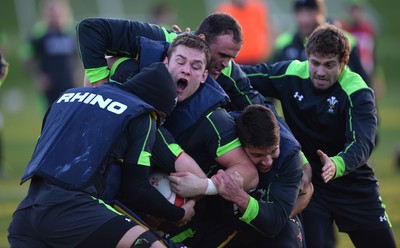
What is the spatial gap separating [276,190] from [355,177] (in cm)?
125

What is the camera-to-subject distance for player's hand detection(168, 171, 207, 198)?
228 inches

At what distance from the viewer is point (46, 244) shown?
17.2 feet

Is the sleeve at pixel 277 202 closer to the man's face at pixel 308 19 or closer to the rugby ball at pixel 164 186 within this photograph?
the rugby ball at pixel 164 186

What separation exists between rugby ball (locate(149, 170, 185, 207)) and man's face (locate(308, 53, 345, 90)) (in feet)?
5.68

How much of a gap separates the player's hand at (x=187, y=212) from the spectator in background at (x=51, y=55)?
1139 centimetres

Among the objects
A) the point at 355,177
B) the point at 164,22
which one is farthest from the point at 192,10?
the point at 355,177

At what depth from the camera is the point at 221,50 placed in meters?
6.46

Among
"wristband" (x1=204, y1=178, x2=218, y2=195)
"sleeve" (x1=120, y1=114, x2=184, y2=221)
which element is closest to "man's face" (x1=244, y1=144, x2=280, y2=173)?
Result: "wristband" (x1=204, y1=178, x2=218, y2=195)

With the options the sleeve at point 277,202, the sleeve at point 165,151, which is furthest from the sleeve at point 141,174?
the sleeve at point 277,202

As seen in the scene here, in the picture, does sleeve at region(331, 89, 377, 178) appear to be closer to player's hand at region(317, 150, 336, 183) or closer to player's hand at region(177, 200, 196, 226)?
player's hand at region(317, 150, 336, 183)

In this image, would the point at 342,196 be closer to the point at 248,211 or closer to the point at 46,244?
the point at 248,211

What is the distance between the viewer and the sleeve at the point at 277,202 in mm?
5941

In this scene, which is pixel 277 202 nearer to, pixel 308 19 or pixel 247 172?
pixel 247 172

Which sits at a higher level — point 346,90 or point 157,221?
point 346,90
